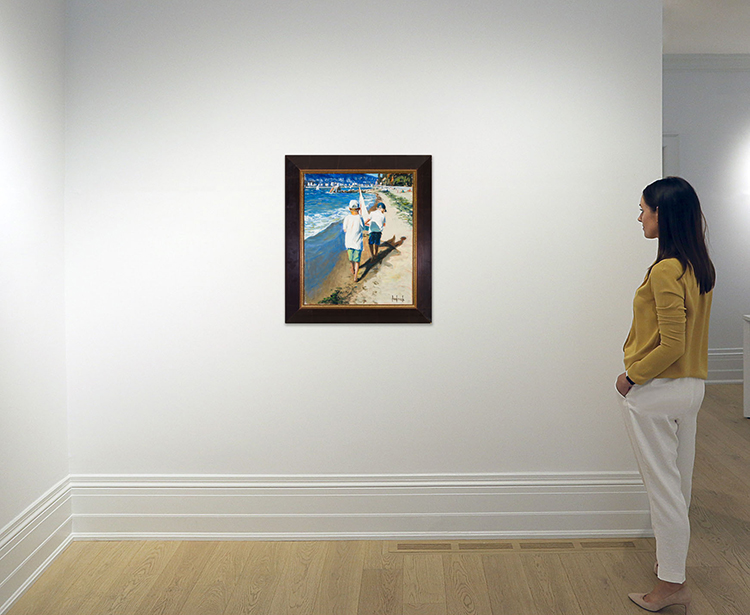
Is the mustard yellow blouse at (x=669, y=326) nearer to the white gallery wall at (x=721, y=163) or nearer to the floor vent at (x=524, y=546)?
the floor vent at (x=524, y=546)

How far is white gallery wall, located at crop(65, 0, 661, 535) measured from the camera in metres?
2.71

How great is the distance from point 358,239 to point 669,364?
140 cm

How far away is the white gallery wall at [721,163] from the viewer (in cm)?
574

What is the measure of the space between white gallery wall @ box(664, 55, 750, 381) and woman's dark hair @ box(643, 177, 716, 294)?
4219mm

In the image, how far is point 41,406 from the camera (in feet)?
8.43

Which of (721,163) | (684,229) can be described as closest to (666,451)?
(684,229)

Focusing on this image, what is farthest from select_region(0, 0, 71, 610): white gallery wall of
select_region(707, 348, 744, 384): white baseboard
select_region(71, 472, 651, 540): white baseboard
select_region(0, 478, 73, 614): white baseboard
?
select_region(707, 348, 744, 384): white baseboard

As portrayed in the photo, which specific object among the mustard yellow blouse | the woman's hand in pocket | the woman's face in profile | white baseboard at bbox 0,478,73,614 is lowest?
white baseboard at bbox 0,478,73,614

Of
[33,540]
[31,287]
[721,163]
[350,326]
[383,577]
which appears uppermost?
[721,163]

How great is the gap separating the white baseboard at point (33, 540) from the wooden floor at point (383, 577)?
0.05 m

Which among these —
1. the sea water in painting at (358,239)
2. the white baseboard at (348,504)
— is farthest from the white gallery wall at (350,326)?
the sea water in painting at (358,239)

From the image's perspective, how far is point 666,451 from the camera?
7.11 ft

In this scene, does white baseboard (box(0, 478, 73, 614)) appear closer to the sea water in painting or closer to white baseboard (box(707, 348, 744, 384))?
the sea water in painting

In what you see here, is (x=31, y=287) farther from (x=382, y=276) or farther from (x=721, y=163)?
(x=721, y=163)
